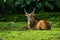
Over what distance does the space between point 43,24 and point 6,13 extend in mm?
5042

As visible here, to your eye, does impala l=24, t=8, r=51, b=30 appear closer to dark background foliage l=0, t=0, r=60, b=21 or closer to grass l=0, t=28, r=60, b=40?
grass l=0, t=28, r=60, b=40

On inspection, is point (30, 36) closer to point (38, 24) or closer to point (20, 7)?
point (38, 24)

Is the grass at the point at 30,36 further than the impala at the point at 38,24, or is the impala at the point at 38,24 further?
the impala at the point at 38,24

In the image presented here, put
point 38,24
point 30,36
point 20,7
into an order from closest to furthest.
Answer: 1. point 30,36
2. point 38,24
3. point 20,7

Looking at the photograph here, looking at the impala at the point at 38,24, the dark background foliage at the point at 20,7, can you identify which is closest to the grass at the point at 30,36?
the impala at the point at 38,24

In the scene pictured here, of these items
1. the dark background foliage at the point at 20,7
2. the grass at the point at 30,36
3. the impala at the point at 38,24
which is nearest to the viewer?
the grass at the point at 30,36

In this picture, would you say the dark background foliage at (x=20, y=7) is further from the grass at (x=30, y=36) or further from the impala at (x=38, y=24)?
the grass at (x=30, y=36)

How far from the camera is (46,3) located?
16.0 meters

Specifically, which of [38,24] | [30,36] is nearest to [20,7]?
[38,24]

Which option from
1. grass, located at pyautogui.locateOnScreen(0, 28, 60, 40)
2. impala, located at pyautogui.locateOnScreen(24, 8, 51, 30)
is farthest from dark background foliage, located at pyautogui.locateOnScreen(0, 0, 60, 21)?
grass, located at pyautogui.locateOnScreen(0, 28, 60, 40)

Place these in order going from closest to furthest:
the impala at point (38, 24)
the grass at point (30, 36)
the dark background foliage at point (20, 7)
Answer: the grass at point (30, 36) → the impala at point (38, 24) → the dark background foliage at point (20, 7)

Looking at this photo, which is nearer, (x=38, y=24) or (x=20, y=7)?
(x=38, y=24)

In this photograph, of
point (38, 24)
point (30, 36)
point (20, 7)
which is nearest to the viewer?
point (30, 36)

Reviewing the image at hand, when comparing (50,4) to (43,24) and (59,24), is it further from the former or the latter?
(43,24)
